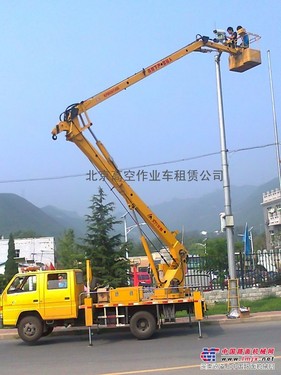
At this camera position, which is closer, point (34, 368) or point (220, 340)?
point (34, 368)

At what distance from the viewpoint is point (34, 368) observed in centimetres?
988

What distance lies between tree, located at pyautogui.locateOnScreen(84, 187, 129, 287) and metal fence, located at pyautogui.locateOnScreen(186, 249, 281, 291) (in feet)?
16.3

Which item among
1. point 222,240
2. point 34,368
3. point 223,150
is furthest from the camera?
point 222,240

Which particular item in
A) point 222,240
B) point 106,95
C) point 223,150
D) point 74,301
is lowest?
point 74,301

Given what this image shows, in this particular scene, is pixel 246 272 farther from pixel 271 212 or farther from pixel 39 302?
pixel 271 212

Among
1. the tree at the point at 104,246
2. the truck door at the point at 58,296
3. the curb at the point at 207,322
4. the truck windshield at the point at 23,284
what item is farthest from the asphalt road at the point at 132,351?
the tree at the point at 104,246

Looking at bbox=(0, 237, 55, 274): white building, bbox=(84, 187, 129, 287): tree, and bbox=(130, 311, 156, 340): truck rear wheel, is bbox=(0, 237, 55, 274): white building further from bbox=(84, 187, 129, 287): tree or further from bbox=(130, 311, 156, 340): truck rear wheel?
bbox=(130, 311, 156, 340): truck rear wheel

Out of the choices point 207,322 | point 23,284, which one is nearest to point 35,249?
point 207,322

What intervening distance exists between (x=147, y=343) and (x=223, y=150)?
7.69 m

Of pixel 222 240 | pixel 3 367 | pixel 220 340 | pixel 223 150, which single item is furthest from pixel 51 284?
pixel 222 240

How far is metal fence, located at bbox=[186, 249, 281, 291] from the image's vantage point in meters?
21.3

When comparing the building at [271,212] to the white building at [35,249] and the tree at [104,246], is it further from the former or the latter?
the tree at [104,246]

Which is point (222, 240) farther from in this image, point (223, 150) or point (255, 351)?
point (255, 351)

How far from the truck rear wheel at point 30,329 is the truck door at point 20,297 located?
0.82 ft
